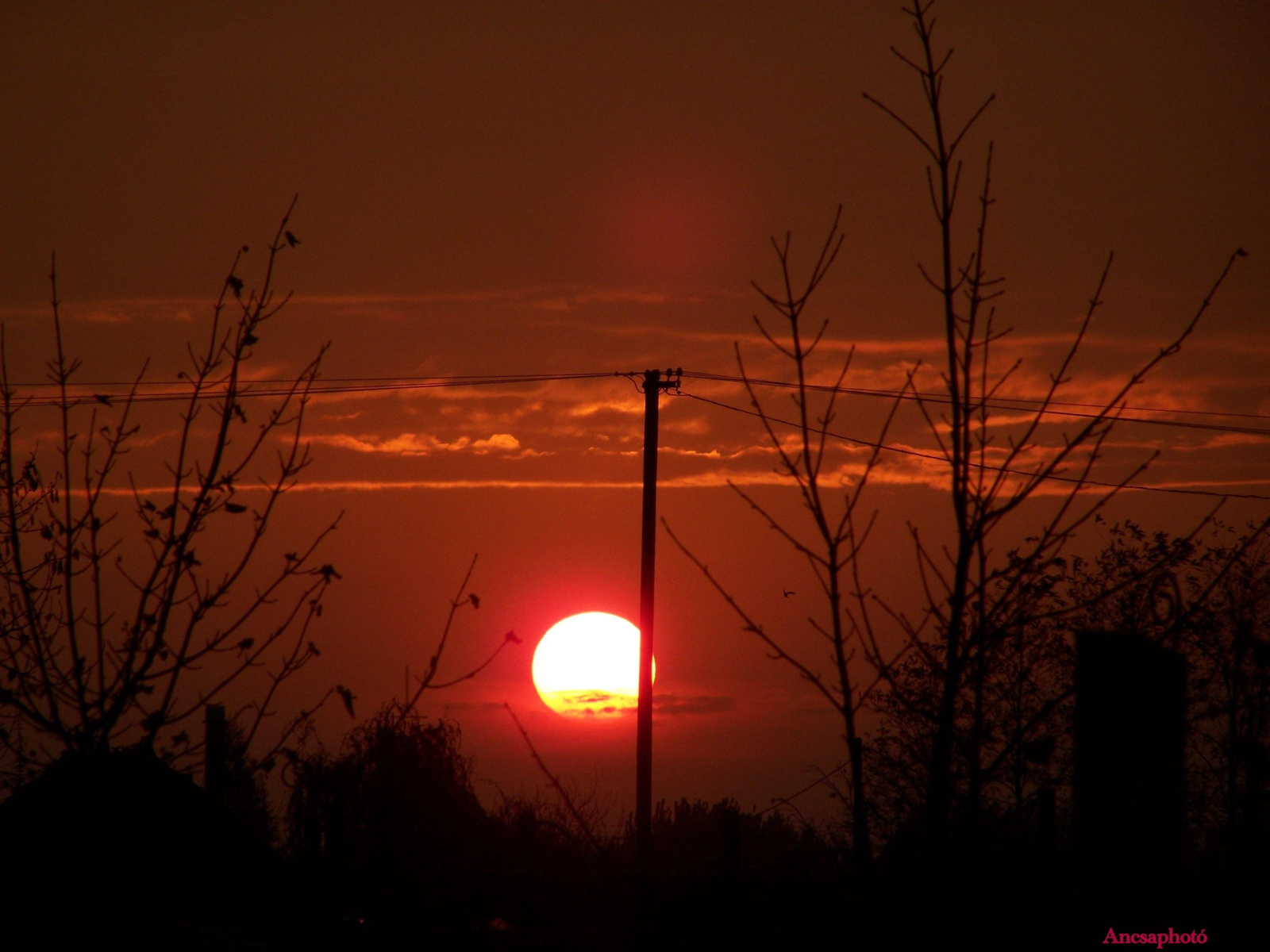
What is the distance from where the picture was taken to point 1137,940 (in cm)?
221

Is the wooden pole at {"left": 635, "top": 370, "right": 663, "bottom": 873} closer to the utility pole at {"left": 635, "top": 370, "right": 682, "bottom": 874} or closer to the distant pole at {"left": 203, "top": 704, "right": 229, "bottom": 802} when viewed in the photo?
the utility pole at {"left": 635, "top": 370, "right": 682, "bottom": 874}

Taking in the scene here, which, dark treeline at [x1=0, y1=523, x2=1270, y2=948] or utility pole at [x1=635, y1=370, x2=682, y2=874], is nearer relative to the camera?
dark treeline at [x1=0, y1=523, x2=1270, y2=948]

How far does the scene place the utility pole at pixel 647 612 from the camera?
1596 cm

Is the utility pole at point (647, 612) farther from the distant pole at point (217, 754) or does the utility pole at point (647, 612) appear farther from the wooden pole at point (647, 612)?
the distant pole at point (217, 754)

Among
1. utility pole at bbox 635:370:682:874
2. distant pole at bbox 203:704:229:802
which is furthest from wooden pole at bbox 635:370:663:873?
distant pole at bbox 203:704:229:802

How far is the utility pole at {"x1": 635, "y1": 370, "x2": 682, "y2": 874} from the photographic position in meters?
16.0

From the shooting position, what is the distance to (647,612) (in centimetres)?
1598

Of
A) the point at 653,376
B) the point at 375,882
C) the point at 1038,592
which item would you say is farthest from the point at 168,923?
the point at 375,882

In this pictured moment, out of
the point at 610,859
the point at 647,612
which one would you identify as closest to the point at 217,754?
the point at 610,859

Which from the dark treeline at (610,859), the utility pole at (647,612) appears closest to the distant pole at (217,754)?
the dark treeline at (610,859)

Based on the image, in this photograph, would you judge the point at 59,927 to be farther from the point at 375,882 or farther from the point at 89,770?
the point at 375,882

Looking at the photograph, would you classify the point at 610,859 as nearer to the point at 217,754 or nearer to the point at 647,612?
the point at 217,754

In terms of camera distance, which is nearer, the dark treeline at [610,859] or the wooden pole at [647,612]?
the dark treeline at [610,859]

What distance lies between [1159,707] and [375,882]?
1853 cm
